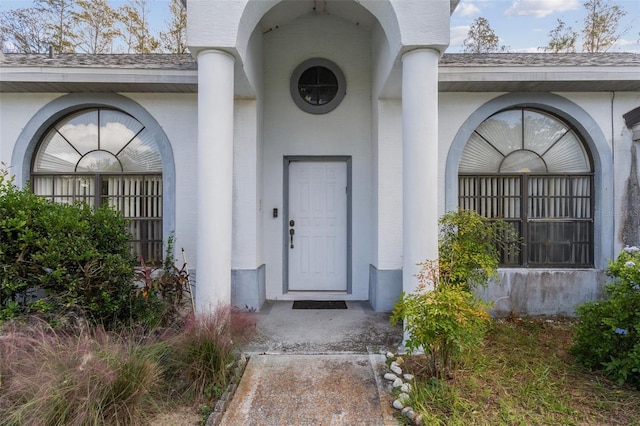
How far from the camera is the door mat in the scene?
5.40 metres

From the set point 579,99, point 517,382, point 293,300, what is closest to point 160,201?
point 293,300

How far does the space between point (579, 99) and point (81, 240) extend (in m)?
6.84

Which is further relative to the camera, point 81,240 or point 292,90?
point 292,90

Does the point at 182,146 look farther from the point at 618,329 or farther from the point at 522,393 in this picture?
the point at 618,329

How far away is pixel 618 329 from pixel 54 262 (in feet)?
18.0

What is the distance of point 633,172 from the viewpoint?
512 centimetres

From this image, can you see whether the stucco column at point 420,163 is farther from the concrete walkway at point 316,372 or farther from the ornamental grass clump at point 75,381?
the ornamental grass clump at point 75,381

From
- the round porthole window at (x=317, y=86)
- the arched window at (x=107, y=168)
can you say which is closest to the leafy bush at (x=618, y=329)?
the round porthole window at (x=317, y=86)

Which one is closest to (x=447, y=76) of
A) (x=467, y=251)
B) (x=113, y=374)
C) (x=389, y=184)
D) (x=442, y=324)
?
(x=389, y=184)

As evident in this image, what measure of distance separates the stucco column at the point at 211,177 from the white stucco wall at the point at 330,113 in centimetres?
190

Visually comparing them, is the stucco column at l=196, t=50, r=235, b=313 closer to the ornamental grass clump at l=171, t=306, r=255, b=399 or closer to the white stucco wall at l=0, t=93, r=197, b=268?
the ornamental grass clump at l=171, t=306, r=255, b=399

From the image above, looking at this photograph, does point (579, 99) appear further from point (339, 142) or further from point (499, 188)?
point (339, 142)

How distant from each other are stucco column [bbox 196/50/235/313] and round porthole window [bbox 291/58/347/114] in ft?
6.55

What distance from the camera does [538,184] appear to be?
5367mm
